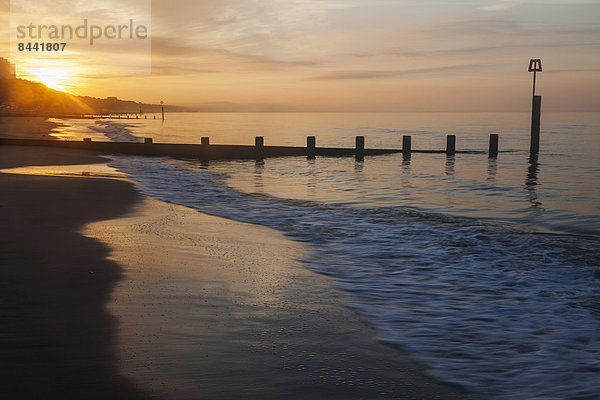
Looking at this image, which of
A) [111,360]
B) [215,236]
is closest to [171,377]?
[111,360]

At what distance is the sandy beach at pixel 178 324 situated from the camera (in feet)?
10.6

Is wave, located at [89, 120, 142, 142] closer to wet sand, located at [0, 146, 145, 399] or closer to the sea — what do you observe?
the sea

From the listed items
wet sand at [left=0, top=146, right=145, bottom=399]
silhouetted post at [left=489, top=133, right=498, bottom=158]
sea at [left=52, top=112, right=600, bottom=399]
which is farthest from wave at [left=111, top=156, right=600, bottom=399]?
silhouetted post at [left=489, top=133, right=498, bottom=158]

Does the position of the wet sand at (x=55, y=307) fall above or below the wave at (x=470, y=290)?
above

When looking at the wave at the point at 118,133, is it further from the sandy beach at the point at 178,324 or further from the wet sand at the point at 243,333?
the wet sand at the point at 243,333

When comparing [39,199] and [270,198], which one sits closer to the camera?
[39,199]

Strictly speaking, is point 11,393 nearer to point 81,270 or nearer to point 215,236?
point 81,270

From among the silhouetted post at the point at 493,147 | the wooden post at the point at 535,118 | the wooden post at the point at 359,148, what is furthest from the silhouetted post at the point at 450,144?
the wooden post at the point at 359,148

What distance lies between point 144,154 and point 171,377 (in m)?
25.0

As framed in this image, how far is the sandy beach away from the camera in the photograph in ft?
10.6

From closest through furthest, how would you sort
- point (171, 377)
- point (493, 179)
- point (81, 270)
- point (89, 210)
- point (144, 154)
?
point (171, 377), point (81, 270), point (89, 210), point (493, 179), point (144, 154)

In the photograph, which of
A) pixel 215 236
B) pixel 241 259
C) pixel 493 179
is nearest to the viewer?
pixel 241 259

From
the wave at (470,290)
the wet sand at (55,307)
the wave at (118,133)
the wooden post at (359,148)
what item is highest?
the wave at (118,133)

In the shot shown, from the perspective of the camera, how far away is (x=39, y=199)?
989 cm
